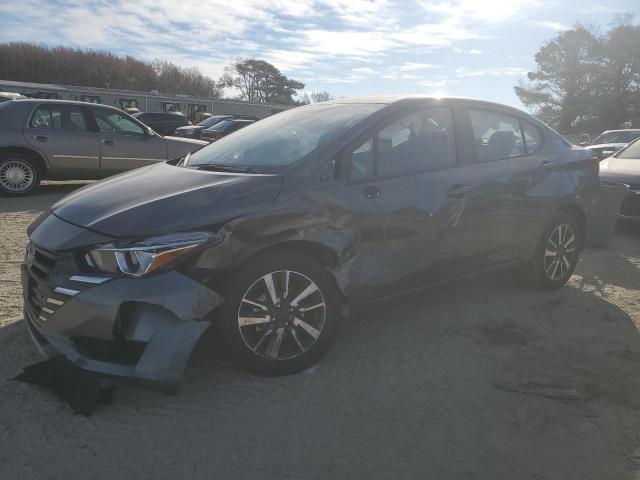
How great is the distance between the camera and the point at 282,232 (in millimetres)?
3086

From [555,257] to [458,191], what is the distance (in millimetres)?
1587

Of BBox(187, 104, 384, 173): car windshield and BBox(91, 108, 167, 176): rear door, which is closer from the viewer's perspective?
BBox(187, 104, 384, 173): car windshield

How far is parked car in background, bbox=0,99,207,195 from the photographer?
9008 mm

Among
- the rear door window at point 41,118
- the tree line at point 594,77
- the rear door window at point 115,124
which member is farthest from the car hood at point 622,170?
the tree line at point 594,77

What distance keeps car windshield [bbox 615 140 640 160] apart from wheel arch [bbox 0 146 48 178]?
9.52m

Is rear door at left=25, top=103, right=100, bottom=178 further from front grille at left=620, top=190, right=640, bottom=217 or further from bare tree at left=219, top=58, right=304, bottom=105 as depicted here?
bare tree at left=219, top=58, right=304, bottom=105

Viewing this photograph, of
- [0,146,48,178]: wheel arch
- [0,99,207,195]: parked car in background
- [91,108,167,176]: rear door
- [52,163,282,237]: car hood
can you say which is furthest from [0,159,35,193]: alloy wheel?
[52,163,282,237]: car hood

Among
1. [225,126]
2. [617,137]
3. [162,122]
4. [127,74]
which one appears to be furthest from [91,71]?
[617,137]

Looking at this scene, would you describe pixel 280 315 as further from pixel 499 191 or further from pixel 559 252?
pixel 559 252

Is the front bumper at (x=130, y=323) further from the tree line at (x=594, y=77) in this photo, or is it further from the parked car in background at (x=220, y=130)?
the tree line at (x=594, y=77)

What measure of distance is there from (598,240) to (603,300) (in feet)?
7.41

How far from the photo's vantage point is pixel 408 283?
372 centimetres

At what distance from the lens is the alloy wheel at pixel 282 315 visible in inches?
120

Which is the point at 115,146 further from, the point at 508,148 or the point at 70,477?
the point at 70,477
